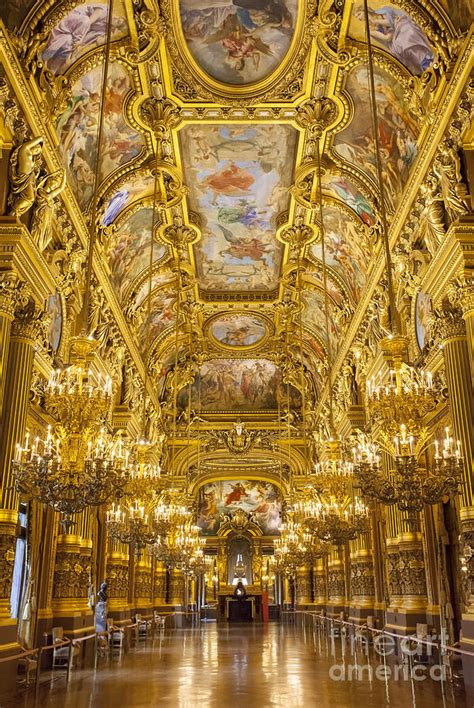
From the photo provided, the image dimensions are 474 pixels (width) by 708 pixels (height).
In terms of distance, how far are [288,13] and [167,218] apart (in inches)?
263

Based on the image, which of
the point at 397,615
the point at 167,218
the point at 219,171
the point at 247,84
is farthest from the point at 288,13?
the point at 397,615

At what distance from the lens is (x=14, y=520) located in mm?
9117

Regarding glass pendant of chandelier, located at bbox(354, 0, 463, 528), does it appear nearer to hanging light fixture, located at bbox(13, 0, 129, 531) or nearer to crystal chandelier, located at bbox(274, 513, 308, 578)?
hanging light fixture, located at bbox(13, 0, 129, 531)

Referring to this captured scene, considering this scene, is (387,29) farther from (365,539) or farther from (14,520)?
(365,539)

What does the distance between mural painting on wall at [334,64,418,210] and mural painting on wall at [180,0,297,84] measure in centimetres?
160

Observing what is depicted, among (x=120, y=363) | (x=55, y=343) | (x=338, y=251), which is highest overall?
(x=338, y=251)

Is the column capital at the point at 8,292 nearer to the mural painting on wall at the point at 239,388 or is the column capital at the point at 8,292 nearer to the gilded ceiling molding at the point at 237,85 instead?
the gilded ceiling molding at the point at 237,85

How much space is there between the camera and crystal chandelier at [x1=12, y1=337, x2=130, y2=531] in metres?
7.57

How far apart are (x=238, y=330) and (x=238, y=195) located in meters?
8.79

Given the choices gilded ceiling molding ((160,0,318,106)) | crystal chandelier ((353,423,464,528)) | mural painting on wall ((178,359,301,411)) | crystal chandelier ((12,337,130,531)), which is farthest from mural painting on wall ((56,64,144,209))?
mural painting on wall ((178,359,301,411))

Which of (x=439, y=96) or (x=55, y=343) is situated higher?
(x=439, y=96)

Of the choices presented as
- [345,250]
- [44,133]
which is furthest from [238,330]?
[44,133]

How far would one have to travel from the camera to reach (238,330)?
25.2 m

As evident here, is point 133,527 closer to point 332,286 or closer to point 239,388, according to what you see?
point 332,286
